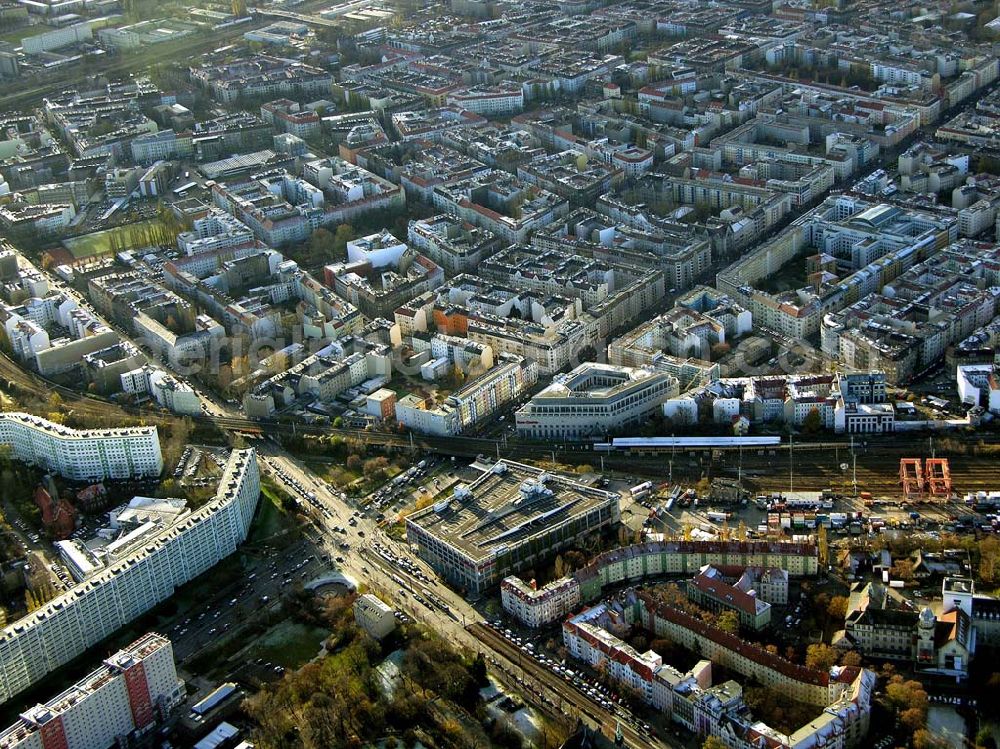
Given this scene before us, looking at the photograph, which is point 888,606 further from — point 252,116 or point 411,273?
point 252,116

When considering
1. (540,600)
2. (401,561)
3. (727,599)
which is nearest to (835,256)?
(727,599)

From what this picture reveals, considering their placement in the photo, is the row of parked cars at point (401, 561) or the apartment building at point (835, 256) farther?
the apartment building at point (835, 256)

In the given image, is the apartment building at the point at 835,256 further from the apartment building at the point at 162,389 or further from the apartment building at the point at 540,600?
the apartment building at the point at 162,389

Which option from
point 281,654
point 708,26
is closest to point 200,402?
point 281,654

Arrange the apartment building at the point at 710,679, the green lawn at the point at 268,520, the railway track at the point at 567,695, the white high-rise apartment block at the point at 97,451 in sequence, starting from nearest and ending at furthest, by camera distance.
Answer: the apartment building at the point at 710,679, the railway track at the point at 567,695, the green lawn at the point at 268,520, the white high-rise apartment block at the point at 97,451

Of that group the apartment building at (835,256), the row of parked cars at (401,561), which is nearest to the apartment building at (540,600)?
the row of parked cars at (401,561)

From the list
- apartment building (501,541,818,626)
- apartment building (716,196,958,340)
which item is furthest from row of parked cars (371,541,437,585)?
apartment building (716,196,958,340)
